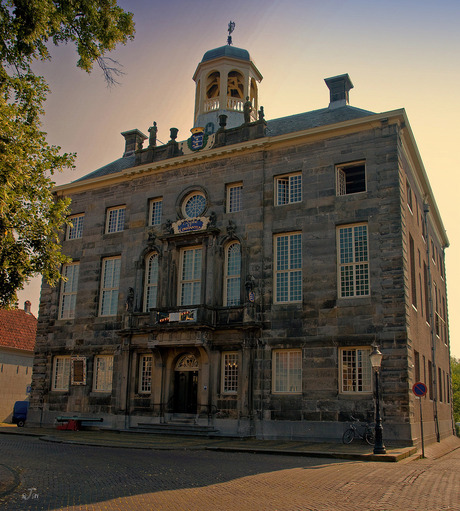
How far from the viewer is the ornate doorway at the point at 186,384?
26.4m

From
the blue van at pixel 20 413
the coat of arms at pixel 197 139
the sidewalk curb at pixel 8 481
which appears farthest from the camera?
the blue van at pixel 20 413

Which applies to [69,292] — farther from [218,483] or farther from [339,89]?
[218,483]

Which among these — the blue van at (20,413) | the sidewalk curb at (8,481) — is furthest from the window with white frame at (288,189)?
the blue van at (20,413)

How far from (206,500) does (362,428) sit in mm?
12977

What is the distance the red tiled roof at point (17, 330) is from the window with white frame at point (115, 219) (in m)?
15.6

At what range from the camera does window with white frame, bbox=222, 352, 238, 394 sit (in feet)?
82.4

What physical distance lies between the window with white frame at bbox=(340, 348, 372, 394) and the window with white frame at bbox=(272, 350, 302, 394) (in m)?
1.96

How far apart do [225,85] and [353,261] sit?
1507 cm

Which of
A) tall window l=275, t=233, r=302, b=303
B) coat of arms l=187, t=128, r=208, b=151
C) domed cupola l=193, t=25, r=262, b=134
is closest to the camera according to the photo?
tall window l=275, t=233, r=302, b=303

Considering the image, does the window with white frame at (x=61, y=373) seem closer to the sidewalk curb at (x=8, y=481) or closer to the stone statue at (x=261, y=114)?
the stone statue at (x=261, y=114)

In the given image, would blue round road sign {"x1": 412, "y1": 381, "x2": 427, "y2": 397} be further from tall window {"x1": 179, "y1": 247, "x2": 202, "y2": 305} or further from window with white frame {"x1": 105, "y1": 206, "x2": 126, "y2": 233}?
window with white frame {"x1": 105, "y1": 206, "x2": 126, "y2": 233}

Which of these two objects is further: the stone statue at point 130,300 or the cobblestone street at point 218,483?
the stone statue at point 130,300

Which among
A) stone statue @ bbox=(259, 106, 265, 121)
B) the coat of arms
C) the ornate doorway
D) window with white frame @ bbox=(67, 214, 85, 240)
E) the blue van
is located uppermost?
stone statue @ bbox=(259, 106, 265, 121)

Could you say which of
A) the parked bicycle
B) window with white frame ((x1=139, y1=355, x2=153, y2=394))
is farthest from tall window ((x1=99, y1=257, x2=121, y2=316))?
the parked bicycle
